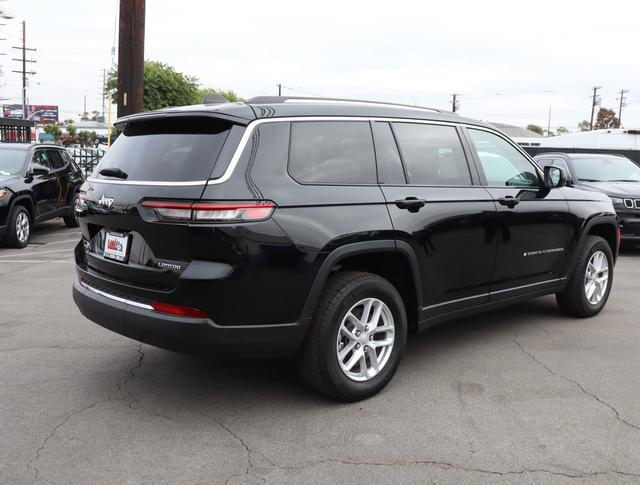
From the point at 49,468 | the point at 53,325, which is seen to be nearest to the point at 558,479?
the point at 49,468

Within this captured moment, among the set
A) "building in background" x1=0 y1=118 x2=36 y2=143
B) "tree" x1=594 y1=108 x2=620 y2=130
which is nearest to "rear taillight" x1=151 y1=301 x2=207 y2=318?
"building in background" x1=0 y1=118 x2=36 y2=143

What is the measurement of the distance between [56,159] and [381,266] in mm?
9593

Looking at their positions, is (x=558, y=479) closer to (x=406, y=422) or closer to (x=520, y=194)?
(x=406, y=422)

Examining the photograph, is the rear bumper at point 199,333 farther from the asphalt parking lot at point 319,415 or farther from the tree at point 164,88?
the tree at point 164,88

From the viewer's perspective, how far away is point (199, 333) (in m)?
3.34

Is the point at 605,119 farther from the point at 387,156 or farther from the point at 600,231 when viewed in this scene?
the point at 387,156

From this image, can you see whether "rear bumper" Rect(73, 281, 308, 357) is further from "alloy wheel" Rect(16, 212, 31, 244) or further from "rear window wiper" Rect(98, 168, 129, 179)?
"alloy wheel" Rect(16, 212, 31, 244)

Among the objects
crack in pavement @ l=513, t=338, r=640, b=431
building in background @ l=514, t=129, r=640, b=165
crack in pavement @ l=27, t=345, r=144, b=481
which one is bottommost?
crack in pavement @ l=27, t=345, r=144, b=481

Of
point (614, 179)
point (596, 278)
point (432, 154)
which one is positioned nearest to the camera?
point (432, 154)

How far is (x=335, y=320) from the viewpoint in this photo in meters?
3.68

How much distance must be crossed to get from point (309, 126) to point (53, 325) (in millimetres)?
3173

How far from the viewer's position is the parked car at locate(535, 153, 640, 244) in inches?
390

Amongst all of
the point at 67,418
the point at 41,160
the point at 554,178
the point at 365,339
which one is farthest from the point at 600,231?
the point at 41,160

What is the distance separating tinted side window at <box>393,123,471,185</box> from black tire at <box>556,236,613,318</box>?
175 cm
